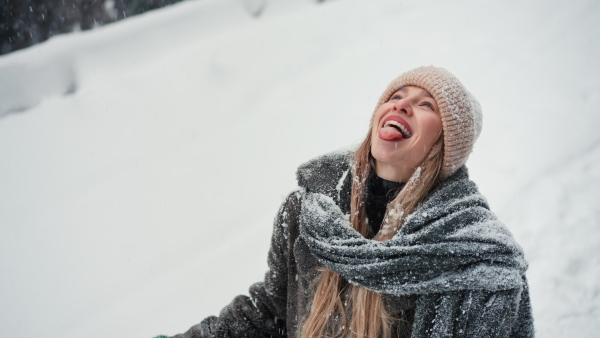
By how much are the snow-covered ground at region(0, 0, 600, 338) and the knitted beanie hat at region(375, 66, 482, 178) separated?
927mm

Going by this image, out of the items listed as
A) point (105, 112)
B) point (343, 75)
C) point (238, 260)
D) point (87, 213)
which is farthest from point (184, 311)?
point (343, 75)

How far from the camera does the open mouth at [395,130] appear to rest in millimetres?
1405

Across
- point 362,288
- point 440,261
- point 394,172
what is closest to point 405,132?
point 394,172

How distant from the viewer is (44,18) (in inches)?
216

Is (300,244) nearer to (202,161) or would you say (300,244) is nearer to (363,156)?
(363,156)

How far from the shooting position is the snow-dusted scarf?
50.4 inches

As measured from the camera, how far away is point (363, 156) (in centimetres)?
158

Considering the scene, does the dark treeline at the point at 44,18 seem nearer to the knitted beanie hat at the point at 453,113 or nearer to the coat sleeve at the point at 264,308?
the coat sleeve at the point at 264,308

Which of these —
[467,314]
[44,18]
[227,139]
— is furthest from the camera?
[44,18]

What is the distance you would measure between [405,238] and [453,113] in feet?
1.53

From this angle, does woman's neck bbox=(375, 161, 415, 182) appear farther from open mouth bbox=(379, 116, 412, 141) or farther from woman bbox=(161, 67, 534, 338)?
open mouth bbox=(379, 116, 412, 141)

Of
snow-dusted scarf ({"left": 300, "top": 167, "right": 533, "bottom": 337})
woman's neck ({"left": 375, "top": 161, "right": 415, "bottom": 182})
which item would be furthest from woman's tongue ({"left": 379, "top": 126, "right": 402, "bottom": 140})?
snow-dusted scarf ({"left": 300, "top": 167, "right": 533, "bottom": 337})

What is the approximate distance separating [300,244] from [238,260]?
1780mm

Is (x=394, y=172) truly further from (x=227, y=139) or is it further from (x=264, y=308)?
(x=227, y=139)
